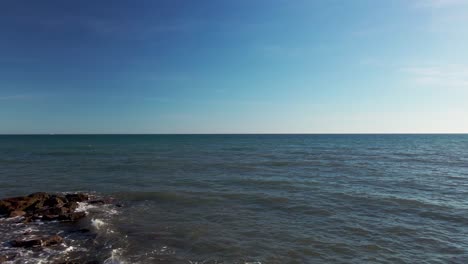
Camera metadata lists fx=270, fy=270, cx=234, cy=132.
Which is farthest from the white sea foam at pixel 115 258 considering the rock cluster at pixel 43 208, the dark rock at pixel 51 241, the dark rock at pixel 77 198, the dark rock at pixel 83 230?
the dark rock at pixel 77 198

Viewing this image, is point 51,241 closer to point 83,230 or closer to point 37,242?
point 37,242

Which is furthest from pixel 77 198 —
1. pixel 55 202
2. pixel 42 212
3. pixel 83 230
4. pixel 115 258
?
pixel 115 258

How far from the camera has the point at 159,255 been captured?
443 inches

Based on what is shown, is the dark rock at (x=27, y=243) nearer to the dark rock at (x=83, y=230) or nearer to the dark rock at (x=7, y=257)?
the dark rock at (x=7, y=257)

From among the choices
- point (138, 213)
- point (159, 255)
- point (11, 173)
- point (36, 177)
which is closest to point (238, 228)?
point (159, 255)

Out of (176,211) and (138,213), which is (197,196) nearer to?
(176,211)

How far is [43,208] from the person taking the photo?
58.1 ft

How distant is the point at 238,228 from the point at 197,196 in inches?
301

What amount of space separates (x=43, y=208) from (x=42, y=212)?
29.6 inches

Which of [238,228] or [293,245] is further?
[238,228]

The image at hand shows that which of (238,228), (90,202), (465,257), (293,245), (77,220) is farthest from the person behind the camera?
(90,202)

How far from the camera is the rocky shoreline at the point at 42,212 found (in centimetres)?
1229

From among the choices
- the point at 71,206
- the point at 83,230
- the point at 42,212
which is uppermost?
the point at 71,206

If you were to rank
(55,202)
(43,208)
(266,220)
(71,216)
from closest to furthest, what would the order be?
(266,220), (71,216), (43,208), (55,202)
